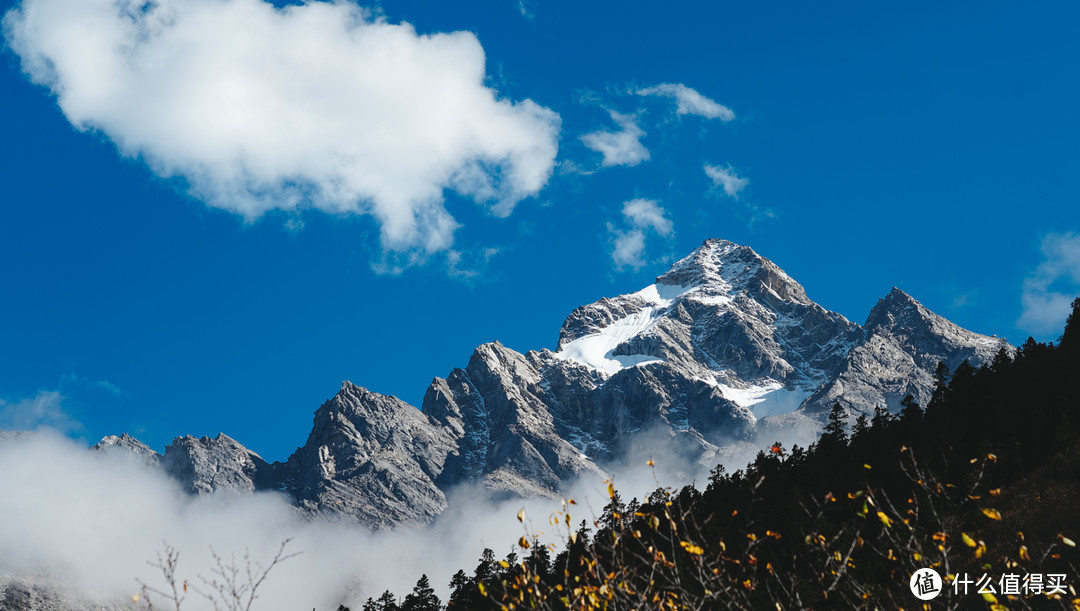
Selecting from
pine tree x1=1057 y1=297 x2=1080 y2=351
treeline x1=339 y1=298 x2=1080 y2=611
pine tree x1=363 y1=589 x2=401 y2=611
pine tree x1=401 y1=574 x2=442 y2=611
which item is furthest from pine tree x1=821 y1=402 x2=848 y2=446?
pine tree x1=363 y1=589 x2=401 y2=611

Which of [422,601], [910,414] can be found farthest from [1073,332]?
[422,601]

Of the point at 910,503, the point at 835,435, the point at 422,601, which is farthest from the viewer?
the point at 835,435

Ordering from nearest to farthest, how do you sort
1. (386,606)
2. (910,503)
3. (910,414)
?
(910,503) < (910,414) < (386,606)

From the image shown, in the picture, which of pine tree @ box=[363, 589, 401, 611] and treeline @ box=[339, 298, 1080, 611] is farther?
pine tree @ box=[363, 589, 401, 611]

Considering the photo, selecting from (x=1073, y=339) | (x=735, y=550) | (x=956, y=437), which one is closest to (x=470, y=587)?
(x=735, y=550)

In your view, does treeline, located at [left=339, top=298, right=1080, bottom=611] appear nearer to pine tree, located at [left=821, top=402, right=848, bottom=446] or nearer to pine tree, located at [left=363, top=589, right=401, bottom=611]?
pine tree, located at [left=821, top=402, right=848, bottom=446]

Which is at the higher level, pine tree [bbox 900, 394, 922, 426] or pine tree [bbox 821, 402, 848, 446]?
pine tree [bbox 900, 394, 922, 426]

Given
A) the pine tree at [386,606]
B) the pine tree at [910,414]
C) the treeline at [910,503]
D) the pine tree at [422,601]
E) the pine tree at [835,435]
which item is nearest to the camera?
the treeline at [910,503]

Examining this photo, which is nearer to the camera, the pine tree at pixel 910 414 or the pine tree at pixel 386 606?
the pine tree at pixel 910 414

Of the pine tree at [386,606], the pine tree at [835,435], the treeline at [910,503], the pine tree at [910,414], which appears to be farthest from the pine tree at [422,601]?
the pine tree at [910,414]

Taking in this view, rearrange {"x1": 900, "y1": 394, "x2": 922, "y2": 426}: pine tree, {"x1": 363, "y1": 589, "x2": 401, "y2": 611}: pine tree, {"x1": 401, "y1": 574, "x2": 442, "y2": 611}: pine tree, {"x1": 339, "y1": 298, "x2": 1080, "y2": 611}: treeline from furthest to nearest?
{"x1": 363, "y1": 589, "x2": 401, "y2": 611}: pine tree, {"x1": 900, "y1": 394, "x2": 922, "y2": 426}: pine tree, {"x1": 401, "y1": 574, "x2": 442, "y2": 611}: pine tree, {"x1": 339, "y1": 298, "x2": 1080, "y2": 611}: treeline

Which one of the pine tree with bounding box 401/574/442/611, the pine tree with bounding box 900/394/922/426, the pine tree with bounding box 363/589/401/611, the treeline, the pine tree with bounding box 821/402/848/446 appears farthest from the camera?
the pine tree with bounding box 363/589/401/611

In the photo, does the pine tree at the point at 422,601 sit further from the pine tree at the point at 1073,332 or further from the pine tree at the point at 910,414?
the pine tree at the point at 1073,332

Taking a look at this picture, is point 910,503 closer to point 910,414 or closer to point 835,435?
point 835,435
